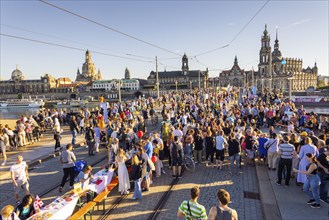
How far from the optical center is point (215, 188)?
768 centimetres

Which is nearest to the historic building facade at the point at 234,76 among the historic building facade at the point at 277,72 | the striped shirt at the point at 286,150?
the historic building facade at the point at 277,72


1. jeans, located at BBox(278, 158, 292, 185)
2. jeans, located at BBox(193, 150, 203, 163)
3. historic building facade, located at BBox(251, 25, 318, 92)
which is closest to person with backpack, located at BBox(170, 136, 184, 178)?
jeans, located at BBox(193, 150, 203, 163)

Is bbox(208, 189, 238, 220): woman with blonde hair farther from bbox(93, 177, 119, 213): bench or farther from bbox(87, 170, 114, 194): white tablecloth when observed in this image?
bbox(87, 170, 114, 194): white tablecloth

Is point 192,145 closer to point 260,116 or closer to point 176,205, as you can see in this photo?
point 176,205

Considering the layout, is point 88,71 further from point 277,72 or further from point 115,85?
point 277,72

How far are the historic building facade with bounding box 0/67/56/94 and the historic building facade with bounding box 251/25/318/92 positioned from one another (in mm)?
121770

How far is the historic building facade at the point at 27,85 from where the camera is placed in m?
144

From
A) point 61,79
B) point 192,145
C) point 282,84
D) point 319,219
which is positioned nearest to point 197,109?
point 192,145

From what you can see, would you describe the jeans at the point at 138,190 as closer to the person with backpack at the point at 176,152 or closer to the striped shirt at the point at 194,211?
the person with backpack at the point at 176,152

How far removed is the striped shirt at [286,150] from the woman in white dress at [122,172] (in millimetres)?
5013

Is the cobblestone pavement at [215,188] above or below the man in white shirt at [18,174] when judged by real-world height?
below

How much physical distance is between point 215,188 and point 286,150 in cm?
262

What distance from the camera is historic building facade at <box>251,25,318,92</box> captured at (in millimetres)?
106812

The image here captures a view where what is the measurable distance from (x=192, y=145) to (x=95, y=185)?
16.5 ft
